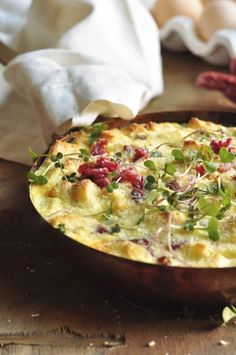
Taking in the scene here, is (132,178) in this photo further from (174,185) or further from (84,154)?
(84,154)

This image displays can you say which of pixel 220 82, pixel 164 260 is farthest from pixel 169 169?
pixel 220 82

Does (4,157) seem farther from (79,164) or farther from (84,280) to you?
(84,280)

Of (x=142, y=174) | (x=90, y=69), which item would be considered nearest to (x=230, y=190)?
(x=142, y=174)

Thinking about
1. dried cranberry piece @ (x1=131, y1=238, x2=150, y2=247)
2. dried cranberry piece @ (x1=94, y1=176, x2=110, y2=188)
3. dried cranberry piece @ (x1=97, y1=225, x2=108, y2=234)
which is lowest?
dried cranberry piece @ (x1=94, y1=176, x2=110, y2=188)

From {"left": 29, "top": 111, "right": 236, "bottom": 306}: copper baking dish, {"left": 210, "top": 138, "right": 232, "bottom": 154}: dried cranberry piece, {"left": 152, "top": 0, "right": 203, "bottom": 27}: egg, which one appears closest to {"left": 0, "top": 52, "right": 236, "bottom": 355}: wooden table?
{"left": 29, "top": 111, "right": 236, "bottom": 306}: copper baking dish

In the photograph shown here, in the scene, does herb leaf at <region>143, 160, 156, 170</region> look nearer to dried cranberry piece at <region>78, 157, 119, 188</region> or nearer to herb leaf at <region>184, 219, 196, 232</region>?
dried cranberry piece at <region>78, 157, 119, 188</region>

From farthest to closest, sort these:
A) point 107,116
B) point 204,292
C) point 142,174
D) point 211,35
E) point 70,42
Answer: point 211,35, point 70,42, point 107,116, point 142,174, point 204,292

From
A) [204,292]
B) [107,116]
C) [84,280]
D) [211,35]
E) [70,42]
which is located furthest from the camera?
[211,35]
